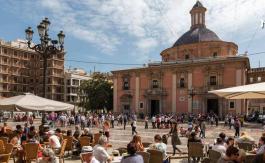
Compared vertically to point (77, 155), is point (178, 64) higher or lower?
higher

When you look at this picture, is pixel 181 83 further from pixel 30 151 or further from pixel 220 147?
pixel 30 151

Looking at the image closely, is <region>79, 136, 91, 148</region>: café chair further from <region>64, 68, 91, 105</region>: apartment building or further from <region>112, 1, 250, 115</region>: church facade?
<region>64, 68, 91, 105</region>: apartment building

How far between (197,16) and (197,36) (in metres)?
5.86

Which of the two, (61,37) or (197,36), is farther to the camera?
(197,36)

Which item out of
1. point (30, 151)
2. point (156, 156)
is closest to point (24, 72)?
point (30, 151)

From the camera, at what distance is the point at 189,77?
4362 cm

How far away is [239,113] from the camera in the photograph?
128ft

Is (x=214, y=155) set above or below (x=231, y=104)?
below

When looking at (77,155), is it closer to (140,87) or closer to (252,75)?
(140,87)

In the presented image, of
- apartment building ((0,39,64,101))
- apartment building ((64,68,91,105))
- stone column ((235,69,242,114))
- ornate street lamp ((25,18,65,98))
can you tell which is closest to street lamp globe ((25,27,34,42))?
ornate street lamp ((25,18,65,98))

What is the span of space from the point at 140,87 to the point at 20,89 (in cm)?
4006

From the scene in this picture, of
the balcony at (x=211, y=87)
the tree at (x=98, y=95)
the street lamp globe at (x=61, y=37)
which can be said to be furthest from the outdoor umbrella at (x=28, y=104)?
the tree at (x=98, y=95)

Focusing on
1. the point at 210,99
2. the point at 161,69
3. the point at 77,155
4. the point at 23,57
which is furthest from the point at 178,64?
the point at 23,57

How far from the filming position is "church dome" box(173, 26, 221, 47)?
4819cm
